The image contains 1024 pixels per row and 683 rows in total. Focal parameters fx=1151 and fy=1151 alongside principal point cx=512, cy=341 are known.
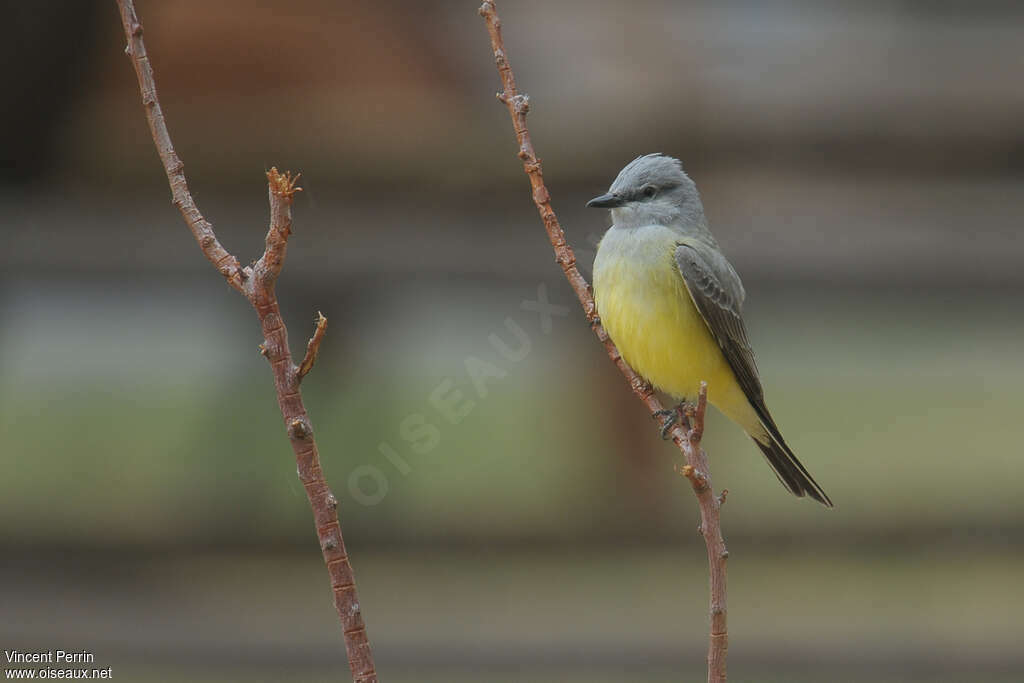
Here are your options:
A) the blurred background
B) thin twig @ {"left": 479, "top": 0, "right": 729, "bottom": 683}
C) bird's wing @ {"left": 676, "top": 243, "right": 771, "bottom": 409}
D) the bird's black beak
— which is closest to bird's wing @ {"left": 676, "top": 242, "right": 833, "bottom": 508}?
bird's wing @ {"left": 676, "top": 243, "right": 771, "bottom": 409}

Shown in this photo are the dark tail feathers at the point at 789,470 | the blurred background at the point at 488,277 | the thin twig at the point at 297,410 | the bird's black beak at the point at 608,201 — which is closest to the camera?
the thin twig at the point at 297,410

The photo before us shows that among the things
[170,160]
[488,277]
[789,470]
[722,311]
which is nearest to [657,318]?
[722,311]

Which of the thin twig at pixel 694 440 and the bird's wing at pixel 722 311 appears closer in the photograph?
the thin twig at pixel 694 440

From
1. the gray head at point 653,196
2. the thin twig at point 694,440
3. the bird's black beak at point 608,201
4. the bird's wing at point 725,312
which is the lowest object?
the thin twig at point 694,440

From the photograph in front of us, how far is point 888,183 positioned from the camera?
14.0ft

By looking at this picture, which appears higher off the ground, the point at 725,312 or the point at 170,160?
the point at 725,312

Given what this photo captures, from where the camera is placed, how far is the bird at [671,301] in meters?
2.75

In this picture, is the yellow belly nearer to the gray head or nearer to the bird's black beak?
the gray head

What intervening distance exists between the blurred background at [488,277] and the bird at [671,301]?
0.92 meters

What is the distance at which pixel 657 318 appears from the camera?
2770mm

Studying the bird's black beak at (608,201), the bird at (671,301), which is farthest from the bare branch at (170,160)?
the bird at (671,301)

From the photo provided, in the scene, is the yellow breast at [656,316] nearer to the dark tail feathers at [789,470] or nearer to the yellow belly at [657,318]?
the yellow belly at [657,318]

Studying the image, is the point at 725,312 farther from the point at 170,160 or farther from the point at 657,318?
the point at 170,160

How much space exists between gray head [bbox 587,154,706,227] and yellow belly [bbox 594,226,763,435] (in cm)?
5
